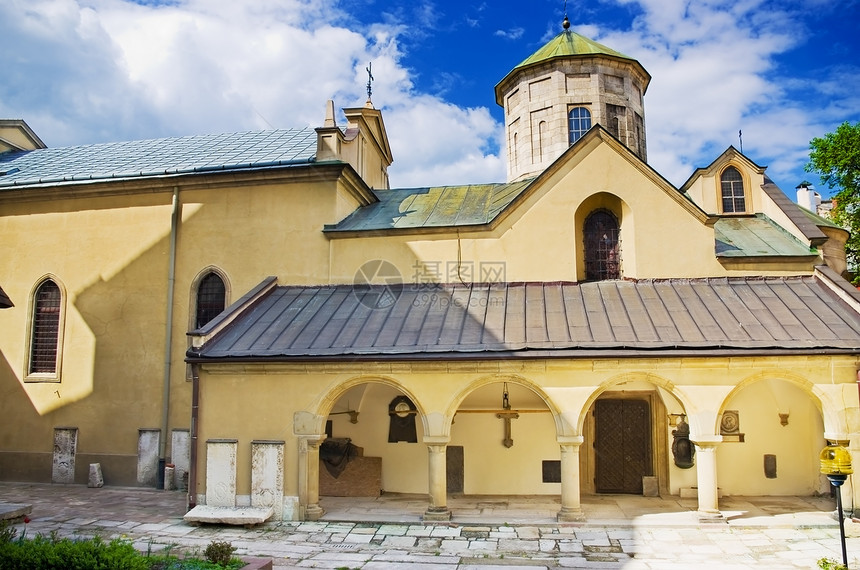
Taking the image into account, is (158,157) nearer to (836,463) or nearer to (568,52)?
(568,52)

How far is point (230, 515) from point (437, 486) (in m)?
3.95

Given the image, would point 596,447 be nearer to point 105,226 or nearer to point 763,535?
point 763,535

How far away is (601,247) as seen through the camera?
51.8ft

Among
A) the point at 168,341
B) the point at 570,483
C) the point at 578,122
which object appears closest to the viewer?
the point at 570,483

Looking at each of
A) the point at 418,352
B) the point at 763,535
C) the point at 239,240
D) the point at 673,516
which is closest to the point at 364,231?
the point at 239,240

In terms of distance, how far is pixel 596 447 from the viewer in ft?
49.4

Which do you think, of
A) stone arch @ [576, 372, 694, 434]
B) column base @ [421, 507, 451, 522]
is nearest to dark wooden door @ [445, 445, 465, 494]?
column base @ [421, 507, 451, 522]

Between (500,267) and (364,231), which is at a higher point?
(364,231)

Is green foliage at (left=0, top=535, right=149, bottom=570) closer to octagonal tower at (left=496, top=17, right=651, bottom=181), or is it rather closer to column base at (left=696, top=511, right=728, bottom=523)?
column base at (left=696, top=511, right=728, bottom=523)

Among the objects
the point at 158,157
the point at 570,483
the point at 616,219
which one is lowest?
the point at 570,483

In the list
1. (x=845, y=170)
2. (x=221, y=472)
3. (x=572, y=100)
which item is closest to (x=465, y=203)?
(x=572, y=100)

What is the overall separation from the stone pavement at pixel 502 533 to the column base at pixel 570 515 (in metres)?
0.21

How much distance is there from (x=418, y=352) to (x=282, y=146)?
8764mm

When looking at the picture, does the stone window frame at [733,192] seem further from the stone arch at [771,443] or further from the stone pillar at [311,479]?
the stone pillar at [311,479]
